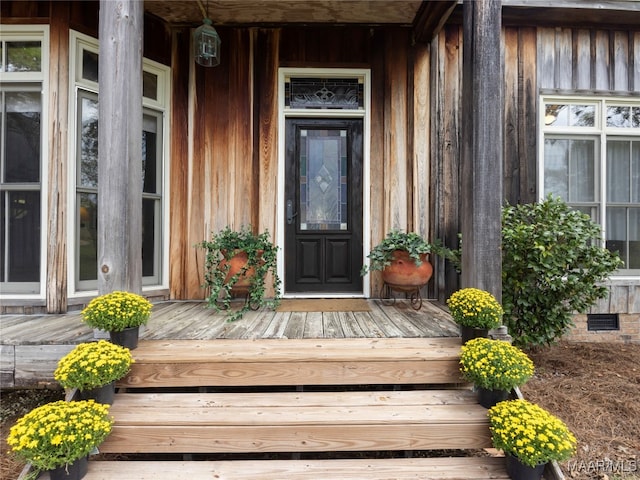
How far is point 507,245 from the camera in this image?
105 inches

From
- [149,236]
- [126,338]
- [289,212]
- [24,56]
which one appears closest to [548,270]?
[289,212]

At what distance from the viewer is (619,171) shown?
143 inches

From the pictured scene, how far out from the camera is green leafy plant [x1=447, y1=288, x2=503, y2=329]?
1.92m

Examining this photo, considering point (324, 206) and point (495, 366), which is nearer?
point (495, 366)

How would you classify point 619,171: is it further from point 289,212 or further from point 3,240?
point 3,240

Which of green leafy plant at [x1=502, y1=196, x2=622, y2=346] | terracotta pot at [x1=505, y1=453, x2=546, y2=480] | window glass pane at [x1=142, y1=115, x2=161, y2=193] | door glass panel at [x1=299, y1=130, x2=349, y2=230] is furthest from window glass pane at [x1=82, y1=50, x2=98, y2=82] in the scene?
terracotta pot at [x1=505, y1=453, x2=546, y2=480]

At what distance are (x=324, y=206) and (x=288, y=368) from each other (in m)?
2.02

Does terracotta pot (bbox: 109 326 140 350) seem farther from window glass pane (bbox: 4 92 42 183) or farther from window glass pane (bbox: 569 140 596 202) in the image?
window glass pane (bbox: 569 140 596 202)

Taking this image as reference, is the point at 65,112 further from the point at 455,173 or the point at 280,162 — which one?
the point at 455,173

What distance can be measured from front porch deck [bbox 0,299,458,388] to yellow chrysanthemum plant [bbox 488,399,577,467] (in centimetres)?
67

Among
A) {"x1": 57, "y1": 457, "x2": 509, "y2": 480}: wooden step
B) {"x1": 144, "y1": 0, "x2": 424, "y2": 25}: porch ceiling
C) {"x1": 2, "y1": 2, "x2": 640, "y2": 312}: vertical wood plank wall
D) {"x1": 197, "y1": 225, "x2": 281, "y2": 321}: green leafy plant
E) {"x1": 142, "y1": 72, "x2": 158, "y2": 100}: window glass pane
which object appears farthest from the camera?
{"x1": 2, "y1": 2, "x2": 640, "y2": 312}: vertical wood plank wall

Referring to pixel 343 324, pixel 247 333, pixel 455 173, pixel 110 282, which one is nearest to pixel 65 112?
pixel 110 282

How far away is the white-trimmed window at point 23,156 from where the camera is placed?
9.26 feet

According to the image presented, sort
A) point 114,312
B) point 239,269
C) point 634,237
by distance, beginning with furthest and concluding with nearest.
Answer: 1. point 634,237
2. point 239,269
3. point 114,312
